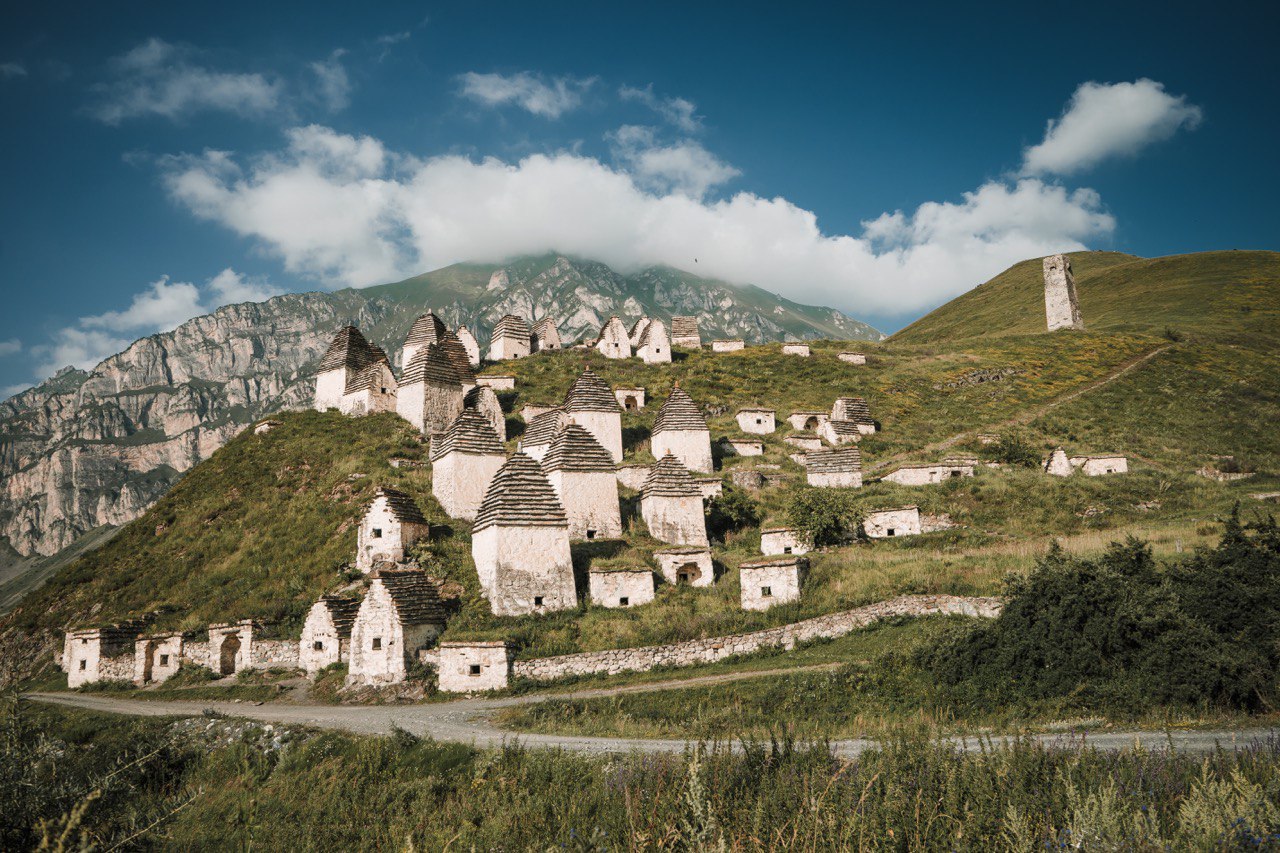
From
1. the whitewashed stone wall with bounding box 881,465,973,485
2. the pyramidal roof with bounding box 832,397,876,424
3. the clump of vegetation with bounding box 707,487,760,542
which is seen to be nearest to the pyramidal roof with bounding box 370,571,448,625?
the clump of vegetation with bounding box 707,487,760,542

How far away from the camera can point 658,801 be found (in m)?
6.80

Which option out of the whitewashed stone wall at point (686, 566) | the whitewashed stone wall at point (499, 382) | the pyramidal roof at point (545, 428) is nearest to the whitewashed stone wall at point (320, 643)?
the whitewashed stone wall at point (686, 566)

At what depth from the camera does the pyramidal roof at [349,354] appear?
4478 centimetres

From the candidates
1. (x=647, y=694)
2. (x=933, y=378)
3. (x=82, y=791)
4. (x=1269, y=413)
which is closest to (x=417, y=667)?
(x=647, y=694)

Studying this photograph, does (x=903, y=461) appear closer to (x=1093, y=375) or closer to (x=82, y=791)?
(x=1093, y=375)

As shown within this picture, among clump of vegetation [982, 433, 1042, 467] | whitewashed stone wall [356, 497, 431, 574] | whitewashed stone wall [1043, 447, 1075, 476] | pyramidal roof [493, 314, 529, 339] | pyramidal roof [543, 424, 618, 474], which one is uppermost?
pyramidal roof [493, 314, 529, 339]

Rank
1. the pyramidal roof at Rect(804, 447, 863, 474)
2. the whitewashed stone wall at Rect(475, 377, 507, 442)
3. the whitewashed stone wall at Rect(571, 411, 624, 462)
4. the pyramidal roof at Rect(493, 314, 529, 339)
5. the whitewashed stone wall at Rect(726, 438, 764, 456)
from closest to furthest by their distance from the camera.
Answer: the pyramidal roof at Rect(804, 447, 863, 474) < the whitewashed stone wall at Rect(571, 411, 624, 462) < the whitewashed stone wall at Rect(475, 377, 507, 442) < the whitewashed stone wall at Rect(726, 438, 764, 456) < the pyramidal roof at Rect(493, 314, 529, 339)

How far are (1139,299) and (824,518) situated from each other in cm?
8575

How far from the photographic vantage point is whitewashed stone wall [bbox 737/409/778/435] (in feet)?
147

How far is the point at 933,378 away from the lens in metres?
59.2

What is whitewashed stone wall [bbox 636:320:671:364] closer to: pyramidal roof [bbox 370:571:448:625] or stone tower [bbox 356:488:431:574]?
stone tower [bbox 356:488:431:574]

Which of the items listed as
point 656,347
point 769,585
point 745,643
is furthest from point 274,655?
point 656,347

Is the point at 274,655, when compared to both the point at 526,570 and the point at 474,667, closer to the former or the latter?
the point at 474,667

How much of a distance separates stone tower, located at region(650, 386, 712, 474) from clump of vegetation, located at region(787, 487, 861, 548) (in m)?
8.97
